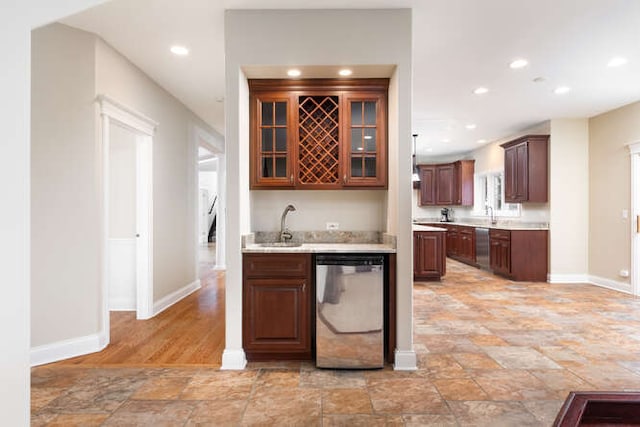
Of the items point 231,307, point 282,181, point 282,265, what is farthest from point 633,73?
point 231,307

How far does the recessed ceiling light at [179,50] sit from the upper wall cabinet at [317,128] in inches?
34.7

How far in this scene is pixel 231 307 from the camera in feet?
9.56

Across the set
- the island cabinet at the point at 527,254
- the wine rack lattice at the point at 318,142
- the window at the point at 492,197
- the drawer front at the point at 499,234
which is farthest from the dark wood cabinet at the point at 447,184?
the wine rack lattice at the point at 318,142

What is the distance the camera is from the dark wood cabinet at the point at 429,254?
20.6ft

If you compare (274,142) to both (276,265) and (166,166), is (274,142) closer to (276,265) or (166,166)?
(276,265)

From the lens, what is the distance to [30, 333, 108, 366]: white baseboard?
2957mm

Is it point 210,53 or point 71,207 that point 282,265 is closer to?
point 71,207

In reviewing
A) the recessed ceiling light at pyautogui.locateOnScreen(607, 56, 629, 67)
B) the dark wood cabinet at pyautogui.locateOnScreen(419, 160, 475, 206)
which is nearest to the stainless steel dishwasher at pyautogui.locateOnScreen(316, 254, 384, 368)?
the recessed ceiling light at pyautogui.locateOnScreen(607, 56, 629, 67)

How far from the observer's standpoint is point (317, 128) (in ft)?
10.8

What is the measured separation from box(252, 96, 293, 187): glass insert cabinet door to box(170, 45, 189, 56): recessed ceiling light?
999 millimetres

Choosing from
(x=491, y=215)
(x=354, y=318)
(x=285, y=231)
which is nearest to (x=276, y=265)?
(x=285, y=231)

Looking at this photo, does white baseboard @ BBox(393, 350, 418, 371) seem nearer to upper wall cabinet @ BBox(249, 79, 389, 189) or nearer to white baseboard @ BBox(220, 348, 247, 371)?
white baseboard @ BBox(220, 348, 247, 371)

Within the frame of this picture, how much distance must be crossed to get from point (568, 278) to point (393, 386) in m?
5.27

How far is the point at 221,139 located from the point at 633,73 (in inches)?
A: 255
